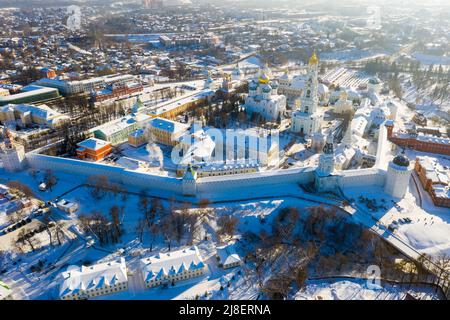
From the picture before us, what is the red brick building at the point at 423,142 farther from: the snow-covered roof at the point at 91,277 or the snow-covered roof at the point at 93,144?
the snow-covered roof at the point at 91,277

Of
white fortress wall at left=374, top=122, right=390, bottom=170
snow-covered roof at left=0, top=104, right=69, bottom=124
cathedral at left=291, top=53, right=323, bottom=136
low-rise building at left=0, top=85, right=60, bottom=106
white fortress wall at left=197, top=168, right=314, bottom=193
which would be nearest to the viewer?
white fortress wall at left=197, top=168, right=314, bottom=193

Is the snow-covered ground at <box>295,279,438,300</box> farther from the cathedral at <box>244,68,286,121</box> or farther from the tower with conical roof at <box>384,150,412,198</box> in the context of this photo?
the cathedral at <box>244,68,286,121</box>

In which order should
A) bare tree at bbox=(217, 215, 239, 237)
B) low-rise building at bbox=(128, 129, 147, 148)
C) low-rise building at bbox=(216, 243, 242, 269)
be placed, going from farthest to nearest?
low-rise building at bbox=(128, 129, 147, 148) < bare tree at bbox=(217, 215, 239, 237) < low-rise building at bbox=(216, 243, 242, 269)

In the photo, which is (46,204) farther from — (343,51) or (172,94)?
(343,51)

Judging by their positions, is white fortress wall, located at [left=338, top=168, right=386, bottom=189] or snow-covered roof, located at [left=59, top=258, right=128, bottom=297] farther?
white fortress wall, located at [left=338, top=168, right=386, bottom=189]

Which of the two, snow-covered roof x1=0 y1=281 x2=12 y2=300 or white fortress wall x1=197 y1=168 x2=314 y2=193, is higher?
white fortress wall x1=197 y1=168 x2=314 y2=193

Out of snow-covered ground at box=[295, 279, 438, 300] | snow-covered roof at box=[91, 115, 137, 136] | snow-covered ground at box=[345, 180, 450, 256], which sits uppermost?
snow-covered roof at box=[91, 115, 137, 136]

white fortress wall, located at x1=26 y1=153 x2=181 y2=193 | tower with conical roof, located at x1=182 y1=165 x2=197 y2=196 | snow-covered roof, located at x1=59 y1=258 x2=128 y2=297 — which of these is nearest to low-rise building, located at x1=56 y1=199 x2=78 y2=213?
white fortress wall, located at x1=26 y1=153 x2=181 y2=193

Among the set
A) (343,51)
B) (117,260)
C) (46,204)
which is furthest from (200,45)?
(117,260)

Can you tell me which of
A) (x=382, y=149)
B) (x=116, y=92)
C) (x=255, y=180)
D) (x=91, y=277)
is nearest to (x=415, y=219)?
(x=382, y=149)
